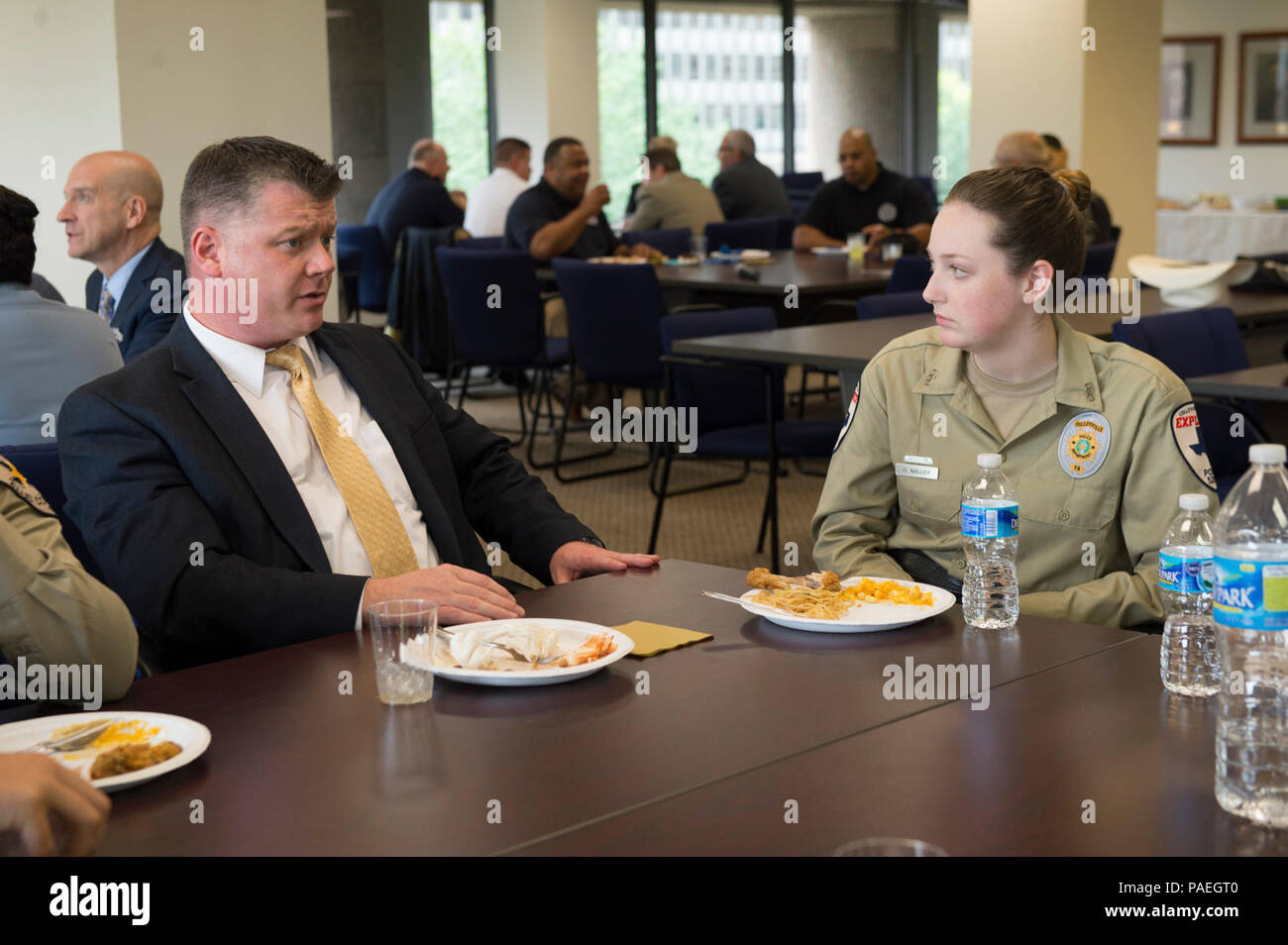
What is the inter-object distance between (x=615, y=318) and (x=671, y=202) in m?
3.28

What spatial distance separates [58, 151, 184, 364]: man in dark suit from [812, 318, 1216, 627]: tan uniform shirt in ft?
7.70

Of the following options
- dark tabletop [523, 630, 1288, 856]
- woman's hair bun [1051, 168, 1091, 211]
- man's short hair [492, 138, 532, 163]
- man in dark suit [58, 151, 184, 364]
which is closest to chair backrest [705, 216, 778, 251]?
man's short hair [492, 138, 532, 163]

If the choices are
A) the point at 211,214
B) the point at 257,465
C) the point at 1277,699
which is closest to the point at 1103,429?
the point at 1277,699

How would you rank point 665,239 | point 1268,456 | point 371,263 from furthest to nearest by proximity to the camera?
point 371,263
point 665,239
point 1268,456

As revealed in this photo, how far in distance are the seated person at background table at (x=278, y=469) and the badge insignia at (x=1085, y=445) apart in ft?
2.26

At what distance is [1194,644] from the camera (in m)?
1.66

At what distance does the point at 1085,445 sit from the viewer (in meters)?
2.27

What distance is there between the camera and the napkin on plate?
179 centimetres

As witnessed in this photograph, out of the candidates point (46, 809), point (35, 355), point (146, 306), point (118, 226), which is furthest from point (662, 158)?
point (46, 809)

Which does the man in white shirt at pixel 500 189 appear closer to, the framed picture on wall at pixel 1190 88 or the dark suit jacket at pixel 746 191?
the dark suit jacket at pixel 746 191

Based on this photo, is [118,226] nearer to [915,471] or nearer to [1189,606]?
[915,471]

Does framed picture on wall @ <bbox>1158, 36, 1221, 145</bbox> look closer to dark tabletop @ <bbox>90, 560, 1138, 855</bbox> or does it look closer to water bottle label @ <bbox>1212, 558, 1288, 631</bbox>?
dark tabletop @ <bbox>90, 560, 1138, 855</bbox>

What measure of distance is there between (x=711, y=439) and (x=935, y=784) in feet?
10.8
